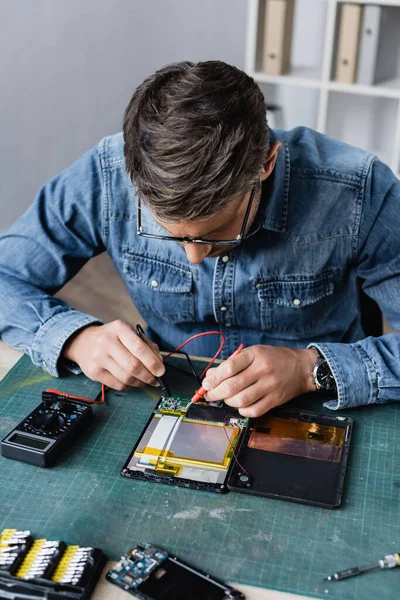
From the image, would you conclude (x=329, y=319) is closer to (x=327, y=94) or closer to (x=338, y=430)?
(x=338, y=430)

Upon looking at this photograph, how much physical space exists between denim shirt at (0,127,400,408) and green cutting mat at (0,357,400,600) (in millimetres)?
288

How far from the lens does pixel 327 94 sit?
3027mm

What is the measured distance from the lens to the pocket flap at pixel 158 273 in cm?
152

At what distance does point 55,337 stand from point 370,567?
73 cm

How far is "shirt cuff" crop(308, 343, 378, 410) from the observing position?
4.15 ft

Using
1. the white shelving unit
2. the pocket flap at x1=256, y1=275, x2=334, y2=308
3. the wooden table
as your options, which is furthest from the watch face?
the white shelving unit

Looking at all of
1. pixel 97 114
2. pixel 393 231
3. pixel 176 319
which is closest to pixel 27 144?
pixel 97 114

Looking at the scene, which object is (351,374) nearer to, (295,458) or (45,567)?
(295,458)

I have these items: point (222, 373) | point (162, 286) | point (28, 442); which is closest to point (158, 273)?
point (162, 286)

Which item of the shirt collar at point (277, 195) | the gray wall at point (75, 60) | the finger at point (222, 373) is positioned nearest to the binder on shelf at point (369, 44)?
the gray wall at point (75, 60)

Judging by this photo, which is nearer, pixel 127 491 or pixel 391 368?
pixel 127 491

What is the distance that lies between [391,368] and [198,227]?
0.46 metres

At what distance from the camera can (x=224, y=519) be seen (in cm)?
101

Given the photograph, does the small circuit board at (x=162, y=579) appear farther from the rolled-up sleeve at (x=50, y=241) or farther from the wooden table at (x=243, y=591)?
the rolled-up sleeve at (x=50, y=241)
